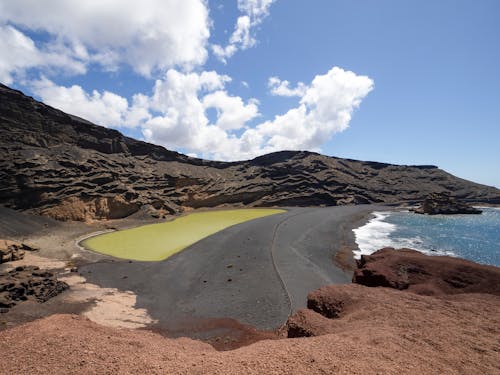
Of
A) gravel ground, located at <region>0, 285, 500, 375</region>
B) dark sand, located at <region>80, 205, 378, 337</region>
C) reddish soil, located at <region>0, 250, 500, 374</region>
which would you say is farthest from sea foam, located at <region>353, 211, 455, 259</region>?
gravel ground, located at <region>0, 285, 500, 375</region>

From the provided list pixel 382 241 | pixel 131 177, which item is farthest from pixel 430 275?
pixel 131 177

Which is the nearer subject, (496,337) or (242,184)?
(496,337)

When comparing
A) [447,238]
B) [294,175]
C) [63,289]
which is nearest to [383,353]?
[63,289]

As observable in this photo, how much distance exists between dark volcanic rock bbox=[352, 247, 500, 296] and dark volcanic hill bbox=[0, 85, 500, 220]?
41.1 metres

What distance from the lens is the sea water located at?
109 feet

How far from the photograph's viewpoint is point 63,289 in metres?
18.2

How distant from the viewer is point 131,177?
177 ft

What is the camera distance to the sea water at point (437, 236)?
33125 mm

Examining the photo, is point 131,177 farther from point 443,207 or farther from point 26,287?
point 443,207

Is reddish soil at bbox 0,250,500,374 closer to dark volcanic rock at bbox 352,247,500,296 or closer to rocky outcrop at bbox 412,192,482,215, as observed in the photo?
dark volcanic rock at bbox 352,247,500,296

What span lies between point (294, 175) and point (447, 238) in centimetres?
4693

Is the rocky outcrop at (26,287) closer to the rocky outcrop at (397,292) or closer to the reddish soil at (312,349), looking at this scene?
the reddish soil at (312,349)

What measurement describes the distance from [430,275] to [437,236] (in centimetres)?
3427

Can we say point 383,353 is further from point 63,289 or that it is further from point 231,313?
point 63,289
